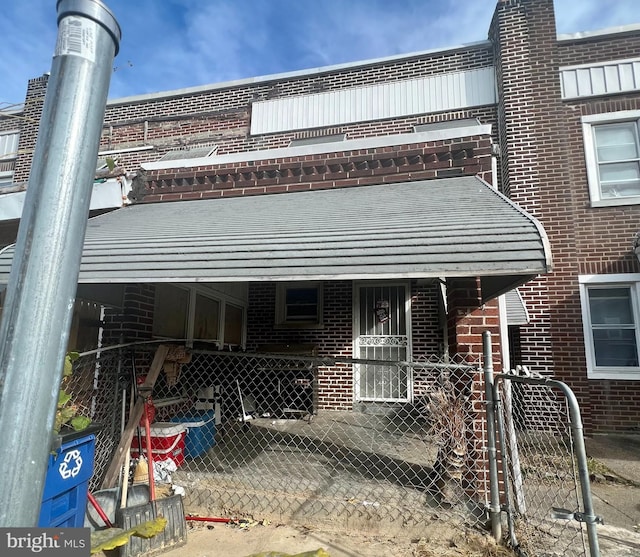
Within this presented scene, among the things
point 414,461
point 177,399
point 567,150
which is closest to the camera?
point 414,461

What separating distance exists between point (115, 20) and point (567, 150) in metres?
9.79

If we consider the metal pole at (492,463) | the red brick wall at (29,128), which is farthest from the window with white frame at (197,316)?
the red brick wall at (29,128)

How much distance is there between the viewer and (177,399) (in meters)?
6.04

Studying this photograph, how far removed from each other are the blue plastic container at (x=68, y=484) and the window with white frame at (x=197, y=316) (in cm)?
263

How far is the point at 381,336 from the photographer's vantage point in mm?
8680

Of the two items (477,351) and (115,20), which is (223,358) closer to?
(477,351)

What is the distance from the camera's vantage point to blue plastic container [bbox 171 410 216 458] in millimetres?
5527

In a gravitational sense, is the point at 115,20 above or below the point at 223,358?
above

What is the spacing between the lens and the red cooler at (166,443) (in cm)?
471

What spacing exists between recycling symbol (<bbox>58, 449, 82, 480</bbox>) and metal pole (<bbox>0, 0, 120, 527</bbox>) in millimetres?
2263

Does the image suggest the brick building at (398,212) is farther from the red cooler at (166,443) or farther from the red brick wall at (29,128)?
the red cooler at (166,443)

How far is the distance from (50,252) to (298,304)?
26.2ft

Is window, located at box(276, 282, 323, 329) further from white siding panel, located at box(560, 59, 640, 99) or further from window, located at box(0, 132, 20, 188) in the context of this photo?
window, located at box(0, 132, 20, 188)

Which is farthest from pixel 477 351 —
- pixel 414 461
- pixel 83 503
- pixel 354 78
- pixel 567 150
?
pixel 354 78
